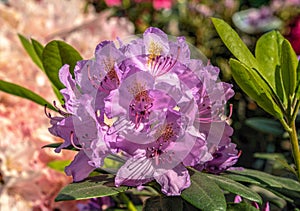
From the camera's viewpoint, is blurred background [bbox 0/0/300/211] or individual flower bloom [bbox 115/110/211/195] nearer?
individual flower bloom [bbox 115/110/211/195]

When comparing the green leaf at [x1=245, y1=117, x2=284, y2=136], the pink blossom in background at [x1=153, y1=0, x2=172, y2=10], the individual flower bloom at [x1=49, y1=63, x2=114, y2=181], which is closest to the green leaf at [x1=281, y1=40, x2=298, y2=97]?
the individual flower bloom at [x1=49, y1=63, x2=114, y2=181]

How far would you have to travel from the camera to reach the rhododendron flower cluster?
0.59 meters

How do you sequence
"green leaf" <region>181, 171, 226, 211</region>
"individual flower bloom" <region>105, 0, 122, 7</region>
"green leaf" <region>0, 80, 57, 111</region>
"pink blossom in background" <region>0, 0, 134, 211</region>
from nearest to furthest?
"green leaf" <region>181, 171, 226, 211</region> → "green leaf" <region>0, 80, 57, 111</region> → "pink blossom in background" <region>0, 0, 134, 211</region> → "individual flower bloom" <region>105, 0, 122, 7</region>

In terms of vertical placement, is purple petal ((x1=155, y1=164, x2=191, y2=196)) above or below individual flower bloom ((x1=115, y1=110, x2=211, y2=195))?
below

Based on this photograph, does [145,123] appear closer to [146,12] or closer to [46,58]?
[46,58]

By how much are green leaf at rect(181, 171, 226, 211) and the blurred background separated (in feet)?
1.13

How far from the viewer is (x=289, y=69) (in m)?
0.66

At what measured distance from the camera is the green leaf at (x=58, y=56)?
0.72 m

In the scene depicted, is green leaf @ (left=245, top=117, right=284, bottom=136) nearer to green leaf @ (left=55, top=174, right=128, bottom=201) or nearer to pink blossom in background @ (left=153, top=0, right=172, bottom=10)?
green leaf @ (left=55, top=174, right=128, bottom=201)

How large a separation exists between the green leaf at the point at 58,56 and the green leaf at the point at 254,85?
207 millimetres

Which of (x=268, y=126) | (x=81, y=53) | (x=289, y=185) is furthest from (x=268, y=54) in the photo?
(x=81, y=53)

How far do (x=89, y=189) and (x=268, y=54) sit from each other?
0.89ft

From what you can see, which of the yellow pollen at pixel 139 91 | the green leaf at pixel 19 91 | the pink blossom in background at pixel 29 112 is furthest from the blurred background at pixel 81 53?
the yellow pollen at pixel 139 91

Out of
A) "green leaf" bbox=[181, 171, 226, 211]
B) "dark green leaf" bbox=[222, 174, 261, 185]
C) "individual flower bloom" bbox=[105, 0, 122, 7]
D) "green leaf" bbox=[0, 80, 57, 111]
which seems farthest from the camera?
"individual flower bloom" bbox=[105, 0, 122, 7]
